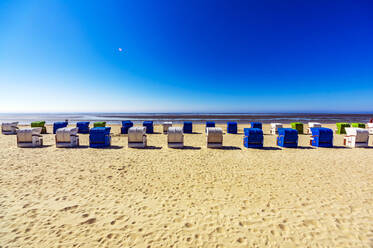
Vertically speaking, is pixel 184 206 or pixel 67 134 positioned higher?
pixel 67 134

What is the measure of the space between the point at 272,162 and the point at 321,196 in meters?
3.41

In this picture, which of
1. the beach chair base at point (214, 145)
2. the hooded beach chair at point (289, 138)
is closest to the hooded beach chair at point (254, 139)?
the hooded beach chair at point (289, 138)

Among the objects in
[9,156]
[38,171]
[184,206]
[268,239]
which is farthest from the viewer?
[9,156]

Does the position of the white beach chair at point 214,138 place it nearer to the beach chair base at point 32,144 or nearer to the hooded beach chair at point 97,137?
the hooded beach chair at point 97,137

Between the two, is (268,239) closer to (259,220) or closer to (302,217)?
(259,220)

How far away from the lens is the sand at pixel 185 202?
12.0 ft

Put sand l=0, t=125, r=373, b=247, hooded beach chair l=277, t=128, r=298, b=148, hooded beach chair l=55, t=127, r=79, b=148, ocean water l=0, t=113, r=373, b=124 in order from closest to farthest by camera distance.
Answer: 1. sand l=0, t=125, r=373, b=247
2. hooded beach chair l=55, t=127, r=79, b=148
3. hooded beach chair l=277, t=128, r=298, b=148
4. ocean water l=0, t=113, r=373, b=124

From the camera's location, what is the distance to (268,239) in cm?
360

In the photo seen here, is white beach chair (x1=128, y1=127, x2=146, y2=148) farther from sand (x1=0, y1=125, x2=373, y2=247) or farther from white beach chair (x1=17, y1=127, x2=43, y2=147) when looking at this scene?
white beach chair (x1=17, y1=127, x2=43, y2=147)

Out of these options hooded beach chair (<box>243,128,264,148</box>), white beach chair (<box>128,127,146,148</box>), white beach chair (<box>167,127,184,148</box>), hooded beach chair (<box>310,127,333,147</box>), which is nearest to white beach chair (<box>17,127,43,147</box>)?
white beach chair (<box>128,127,146,148</box>)

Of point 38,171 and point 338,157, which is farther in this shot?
point 338,157

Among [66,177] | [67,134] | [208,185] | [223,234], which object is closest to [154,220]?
[223,234]

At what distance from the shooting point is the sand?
12.0ft

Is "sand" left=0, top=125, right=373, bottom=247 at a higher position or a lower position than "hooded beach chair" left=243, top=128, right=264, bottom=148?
lower
